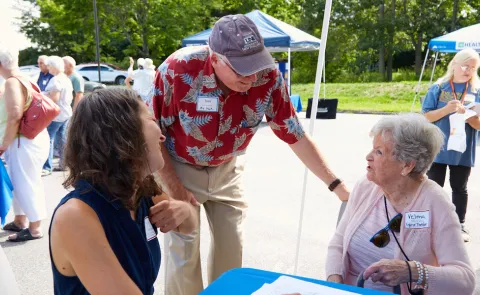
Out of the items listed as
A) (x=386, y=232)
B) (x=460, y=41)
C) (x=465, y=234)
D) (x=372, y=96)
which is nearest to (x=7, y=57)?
(x=386, y=232)

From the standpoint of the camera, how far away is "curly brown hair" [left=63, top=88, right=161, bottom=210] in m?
1.34

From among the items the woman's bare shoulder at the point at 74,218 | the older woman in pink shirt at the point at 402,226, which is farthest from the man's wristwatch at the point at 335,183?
the woman's bare shoulder at the point at 74,218

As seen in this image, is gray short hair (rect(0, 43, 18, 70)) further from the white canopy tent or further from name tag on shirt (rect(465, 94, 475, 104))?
the white canopy tent

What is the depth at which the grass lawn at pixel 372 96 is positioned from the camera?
49.4 feet

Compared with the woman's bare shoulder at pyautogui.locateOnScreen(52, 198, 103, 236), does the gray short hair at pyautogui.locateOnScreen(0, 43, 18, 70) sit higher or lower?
higher

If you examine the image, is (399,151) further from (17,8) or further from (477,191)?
(17,8)

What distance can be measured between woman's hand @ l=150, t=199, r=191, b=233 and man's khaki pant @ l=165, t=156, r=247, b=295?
22.1 inches

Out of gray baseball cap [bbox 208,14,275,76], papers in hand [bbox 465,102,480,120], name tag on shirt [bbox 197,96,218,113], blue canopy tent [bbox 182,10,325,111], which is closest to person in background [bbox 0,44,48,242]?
name tag on shirt [bbox 197,96,218,113]

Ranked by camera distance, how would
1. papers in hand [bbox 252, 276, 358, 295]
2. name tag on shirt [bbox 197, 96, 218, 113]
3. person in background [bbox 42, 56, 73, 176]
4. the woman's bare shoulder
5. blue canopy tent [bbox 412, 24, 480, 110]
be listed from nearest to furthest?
the woman's bare shoulder
papers in hand [bbox 252, 276, 358, 295]
name tag on shirt [bbox 197, 96, 218, 113]
person in background [bbox 42, 56, 73, 176]
blue canopy tent [bbox 412, 24, 480, 110]

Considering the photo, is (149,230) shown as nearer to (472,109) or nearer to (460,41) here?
(472,109)

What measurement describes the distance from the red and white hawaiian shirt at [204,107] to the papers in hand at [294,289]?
2.81ft

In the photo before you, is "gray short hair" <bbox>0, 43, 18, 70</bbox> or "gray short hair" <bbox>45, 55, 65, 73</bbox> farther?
"gray short hair" <bbox>45, 55, 65, 73</bbox>

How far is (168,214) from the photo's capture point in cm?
168

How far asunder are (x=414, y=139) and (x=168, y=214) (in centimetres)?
107
